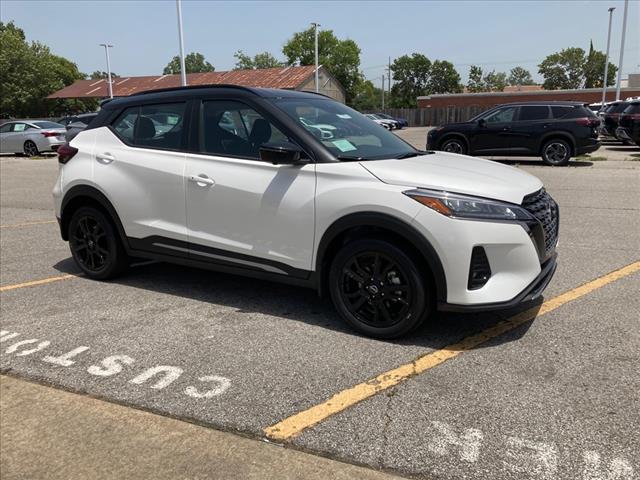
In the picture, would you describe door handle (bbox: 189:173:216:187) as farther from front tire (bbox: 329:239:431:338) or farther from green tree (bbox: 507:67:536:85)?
green tree (bbox: 507:67:536:85)

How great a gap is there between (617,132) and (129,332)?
1980 centimetres

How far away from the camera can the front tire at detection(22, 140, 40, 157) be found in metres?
22.3

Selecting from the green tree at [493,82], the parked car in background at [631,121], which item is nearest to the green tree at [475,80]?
the green tree at [493,82]

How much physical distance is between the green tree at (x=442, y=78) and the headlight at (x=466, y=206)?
10795 centimetres

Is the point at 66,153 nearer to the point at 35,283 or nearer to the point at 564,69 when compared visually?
the point at 35,283

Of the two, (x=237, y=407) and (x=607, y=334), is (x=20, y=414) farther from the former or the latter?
(x=607, y=334)

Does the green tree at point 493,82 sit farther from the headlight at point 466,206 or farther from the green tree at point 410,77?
the headlight at point 466,206

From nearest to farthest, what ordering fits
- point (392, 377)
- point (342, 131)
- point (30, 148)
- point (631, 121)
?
point (392, 377)
point (342, 131)
point (631, 121)
point (30, 148)

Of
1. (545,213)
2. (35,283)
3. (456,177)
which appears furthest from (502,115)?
(35,283)

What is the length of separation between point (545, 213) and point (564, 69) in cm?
11360

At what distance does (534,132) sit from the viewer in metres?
14.9

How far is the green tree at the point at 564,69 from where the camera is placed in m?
102

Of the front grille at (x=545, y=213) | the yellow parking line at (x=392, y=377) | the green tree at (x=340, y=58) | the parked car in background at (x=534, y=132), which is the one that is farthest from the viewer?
the green tree at (x=340, y=58)

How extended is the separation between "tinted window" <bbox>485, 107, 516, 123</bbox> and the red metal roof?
38.4 meters
